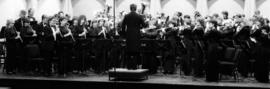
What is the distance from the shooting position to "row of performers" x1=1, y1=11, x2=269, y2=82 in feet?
27.8

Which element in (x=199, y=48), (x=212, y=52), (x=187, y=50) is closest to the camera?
(x=212, y=52)

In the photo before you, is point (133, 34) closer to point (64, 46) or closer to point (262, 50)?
point (64, 46)

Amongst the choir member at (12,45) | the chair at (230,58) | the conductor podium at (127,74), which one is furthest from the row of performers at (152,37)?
the conductor podium at (127,74)

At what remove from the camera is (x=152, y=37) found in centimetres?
995

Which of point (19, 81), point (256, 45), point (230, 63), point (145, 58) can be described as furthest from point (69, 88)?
point (256, 45)

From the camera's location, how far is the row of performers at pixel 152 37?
8477 mm

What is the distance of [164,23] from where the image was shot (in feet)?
Result: 35.2

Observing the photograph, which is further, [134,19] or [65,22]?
[65,22]

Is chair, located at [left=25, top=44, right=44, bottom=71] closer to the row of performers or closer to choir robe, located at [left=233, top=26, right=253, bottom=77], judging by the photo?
the row of performers

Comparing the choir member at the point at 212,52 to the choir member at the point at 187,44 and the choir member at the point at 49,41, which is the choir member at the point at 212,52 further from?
the choir member at the point at 49,41

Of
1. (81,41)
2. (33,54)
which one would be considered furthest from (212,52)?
(33,54)

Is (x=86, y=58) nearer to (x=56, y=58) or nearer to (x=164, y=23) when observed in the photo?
(x=56, y=58)

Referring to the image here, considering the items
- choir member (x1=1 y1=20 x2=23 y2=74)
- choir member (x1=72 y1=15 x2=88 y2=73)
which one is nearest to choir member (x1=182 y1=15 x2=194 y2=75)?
choir member (x1=72 y1=15 x2=88 y2=73)

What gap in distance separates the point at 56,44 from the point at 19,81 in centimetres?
125
